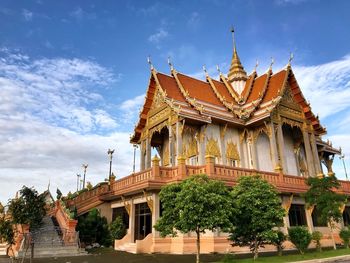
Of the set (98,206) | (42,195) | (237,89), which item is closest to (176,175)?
(42,195)

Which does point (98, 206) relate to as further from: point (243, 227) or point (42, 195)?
point (243, 227)

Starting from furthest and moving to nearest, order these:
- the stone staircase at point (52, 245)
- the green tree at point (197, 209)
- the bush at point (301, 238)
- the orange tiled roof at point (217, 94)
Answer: the orange tiled roof at point (217, 94) → the stone staircase at point (52, 245) → the bush at point (301, 238) → the green tree at point (197, 209)

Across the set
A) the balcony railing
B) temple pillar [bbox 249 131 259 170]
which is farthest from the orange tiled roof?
the balcony railing

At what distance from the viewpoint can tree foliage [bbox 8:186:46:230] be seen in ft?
38.9

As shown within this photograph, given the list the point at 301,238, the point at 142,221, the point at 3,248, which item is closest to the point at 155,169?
the point at 142,221

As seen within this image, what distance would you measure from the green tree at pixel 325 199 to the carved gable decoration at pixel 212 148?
6.27m

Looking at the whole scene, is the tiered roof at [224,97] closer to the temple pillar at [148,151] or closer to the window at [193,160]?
the temple pillar at [148,151]

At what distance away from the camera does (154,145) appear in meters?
25.4

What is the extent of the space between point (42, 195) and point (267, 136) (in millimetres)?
15518

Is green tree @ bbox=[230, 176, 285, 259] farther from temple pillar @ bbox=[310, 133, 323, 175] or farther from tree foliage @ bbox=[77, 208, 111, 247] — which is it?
temple pillar @ bbox=[310, 133, 323, 175]

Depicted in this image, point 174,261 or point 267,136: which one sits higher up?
point 267,136

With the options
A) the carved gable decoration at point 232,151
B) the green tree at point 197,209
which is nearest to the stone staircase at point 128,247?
the green tree at point 197,209

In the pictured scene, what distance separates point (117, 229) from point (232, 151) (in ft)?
29.2

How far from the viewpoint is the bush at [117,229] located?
1807 cm
